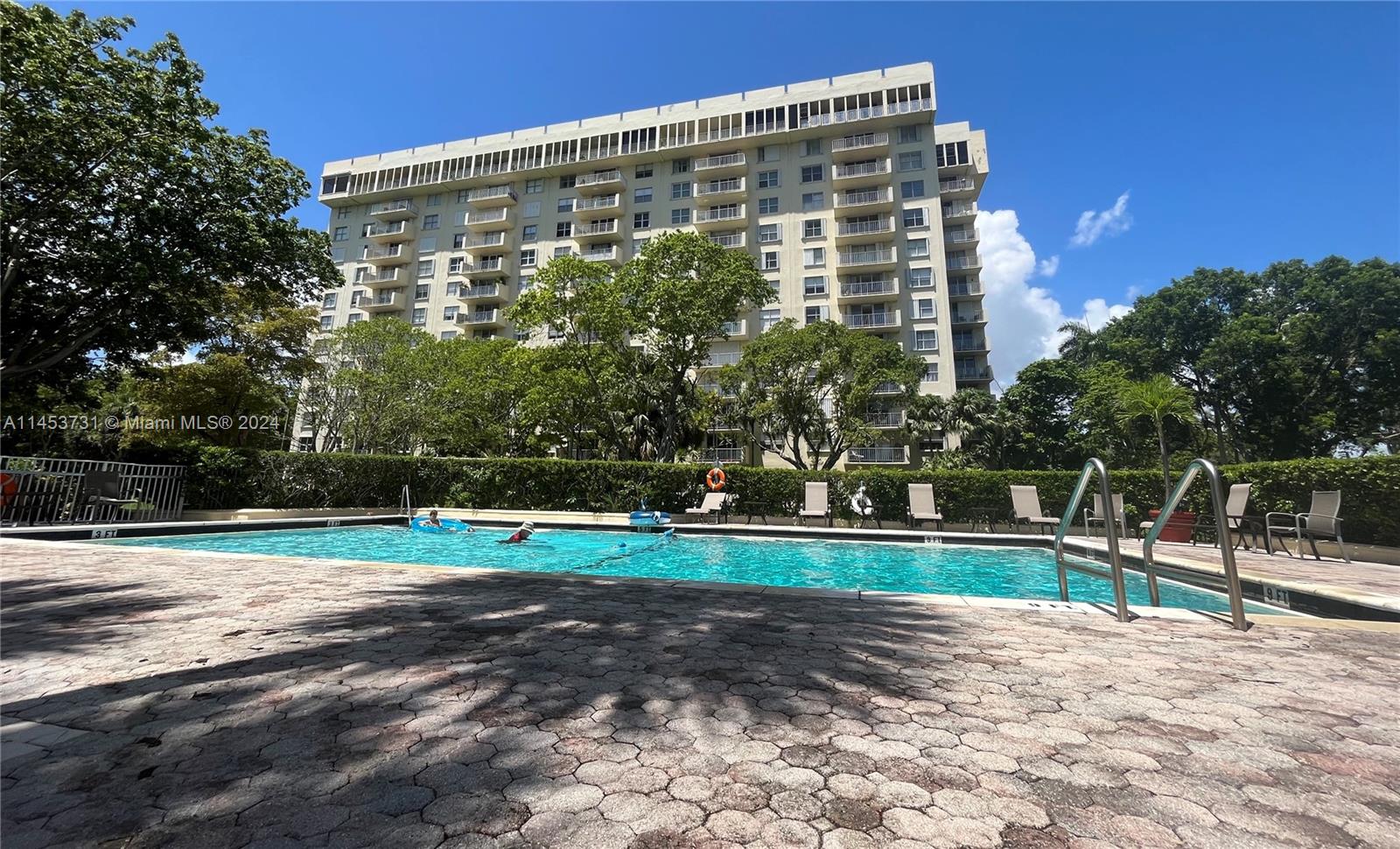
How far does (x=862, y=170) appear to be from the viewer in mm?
42031

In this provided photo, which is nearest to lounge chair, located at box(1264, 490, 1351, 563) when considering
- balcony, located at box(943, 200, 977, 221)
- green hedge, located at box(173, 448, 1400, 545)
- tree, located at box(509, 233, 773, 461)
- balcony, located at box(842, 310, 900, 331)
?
green hedge, located at box(173, 448, 1400, 545)

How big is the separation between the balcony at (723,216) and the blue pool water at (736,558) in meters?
34.9

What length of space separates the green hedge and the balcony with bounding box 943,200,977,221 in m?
34.8

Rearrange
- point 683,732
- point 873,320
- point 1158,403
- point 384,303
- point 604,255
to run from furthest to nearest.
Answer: point 384,303
point 604,255
point 873,320
point 1158,403
point 683,732

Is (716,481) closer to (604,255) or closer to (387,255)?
(604,255)

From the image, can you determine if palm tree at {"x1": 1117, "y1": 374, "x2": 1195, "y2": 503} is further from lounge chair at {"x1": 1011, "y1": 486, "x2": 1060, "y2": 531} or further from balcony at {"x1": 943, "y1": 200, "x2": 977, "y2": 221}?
balcony at {"x1": 943, "y1": 200, "x2": 977, "y2": 221}

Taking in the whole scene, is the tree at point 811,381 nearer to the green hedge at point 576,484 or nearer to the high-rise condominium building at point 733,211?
the high-rise condominium building at point 733,211

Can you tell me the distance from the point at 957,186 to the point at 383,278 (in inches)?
2102

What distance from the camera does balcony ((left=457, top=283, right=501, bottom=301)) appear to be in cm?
4744

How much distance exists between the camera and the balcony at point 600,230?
153 ft

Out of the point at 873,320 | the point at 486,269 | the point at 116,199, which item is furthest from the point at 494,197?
the point at 116,199

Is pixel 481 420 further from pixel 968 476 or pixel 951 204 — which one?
pixel 951 204

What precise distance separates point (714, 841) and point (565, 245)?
51.4m

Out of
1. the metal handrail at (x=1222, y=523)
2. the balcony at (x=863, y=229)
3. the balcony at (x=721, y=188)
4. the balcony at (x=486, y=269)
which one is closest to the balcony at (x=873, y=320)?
the balcony at (x=863, y=229)
